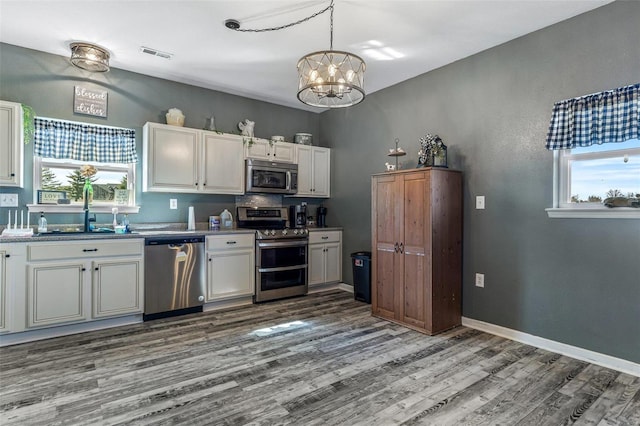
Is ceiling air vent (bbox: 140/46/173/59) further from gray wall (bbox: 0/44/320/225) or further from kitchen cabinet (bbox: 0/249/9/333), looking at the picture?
kitchen cabinet (bbox: 0/249/9/333)

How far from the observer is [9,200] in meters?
3.37

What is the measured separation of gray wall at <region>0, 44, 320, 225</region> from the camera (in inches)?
136

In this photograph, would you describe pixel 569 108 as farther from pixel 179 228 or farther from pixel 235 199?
pixel 179 228

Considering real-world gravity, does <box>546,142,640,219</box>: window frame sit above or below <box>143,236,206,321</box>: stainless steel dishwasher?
above

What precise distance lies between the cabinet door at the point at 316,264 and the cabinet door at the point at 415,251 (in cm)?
158

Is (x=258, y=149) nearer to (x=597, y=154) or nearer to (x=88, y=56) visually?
(x=88, y=56)

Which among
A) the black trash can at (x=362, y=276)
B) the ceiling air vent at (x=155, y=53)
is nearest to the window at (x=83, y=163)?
the ceiling air vent at (x=155, y=53)

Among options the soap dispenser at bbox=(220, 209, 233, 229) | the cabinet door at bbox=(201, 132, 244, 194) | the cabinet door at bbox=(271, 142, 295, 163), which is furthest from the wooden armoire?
the soap dispenser at bbox=(220, 209, 233, 229)

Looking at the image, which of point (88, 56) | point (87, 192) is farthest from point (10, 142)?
point (88, 56)

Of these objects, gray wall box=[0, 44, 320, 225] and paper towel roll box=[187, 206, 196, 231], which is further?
paper towel roll box=[187, 206, 196, 231]

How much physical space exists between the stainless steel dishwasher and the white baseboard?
9.49 ft

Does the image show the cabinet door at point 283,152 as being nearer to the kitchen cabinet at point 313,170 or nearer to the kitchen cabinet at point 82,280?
the kitchen cabinet at point 313,170

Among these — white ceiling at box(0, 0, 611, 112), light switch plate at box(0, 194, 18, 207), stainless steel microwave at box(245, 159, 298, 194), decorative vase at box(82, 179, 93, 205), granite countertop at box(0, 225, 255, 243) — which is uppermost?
white ceiling at box(0, 0, 611, 112)

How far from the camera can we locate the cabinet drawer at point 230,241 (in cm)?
395
